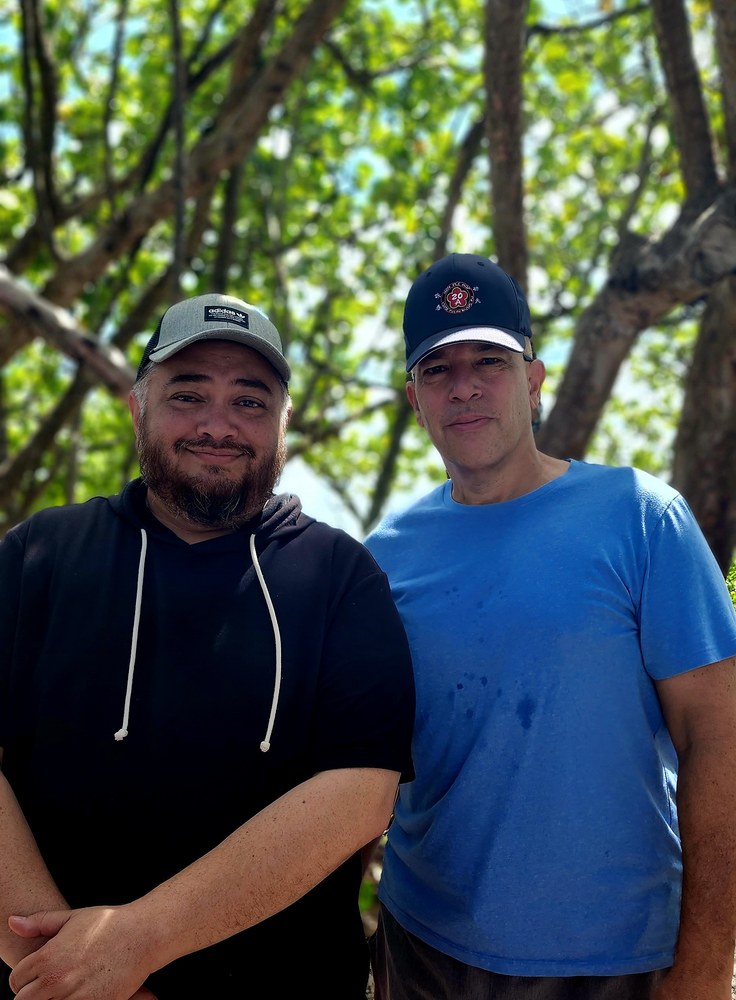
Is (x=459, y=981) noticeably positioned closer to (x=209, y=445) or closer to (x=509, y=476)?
(x=509, y=476)

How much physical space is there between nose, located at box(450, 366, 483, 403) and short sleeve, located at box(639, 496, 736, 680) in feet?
1.95

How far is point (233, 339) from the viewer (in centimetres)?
208

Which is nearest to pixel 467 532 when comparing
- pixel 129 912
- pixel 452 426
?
pixel 452 426

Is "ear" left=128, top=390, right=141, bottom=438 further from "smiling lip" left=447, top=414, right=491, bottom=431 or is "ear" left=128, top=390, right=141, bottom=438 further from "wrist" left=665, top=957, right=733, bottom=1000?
"wrist" left=665, top=957, right=733, bottom=1000

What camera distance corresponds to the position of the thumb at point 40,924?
1.55 m

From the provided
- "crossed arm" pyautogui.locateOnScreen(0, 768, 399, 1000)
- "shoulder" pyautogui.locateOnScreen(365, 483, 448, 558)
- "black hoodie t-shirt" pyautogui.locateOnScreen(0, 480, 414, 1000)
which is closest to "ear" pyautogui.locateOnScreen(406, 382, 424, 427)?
"shoulder" pyautogui.locateOnScreen(365, 483, 448, 558)

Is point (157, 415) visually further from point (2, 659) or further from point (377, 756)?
point (377, 756)

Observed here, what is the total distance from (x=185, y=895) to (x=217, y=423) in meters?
1.00

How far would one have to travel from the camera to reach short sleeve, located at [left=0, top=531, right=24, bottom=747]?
1.79 meters

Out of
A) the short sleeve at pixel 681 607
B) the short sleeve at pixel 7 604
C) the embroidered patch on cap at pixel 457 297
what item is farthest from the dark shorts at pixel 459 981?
the embroidered patch on cap at pixel 457 297

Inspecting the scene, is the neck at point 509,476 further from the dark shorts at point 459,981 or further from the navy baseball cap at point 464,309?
the dark shorts at point 459,981

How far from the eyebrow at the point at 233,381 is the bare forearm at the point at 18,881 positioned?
0.98 m

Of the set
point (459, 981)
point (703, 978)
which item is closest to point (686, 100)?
point (703, 978)

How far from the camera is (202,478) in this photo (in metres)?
1.99
